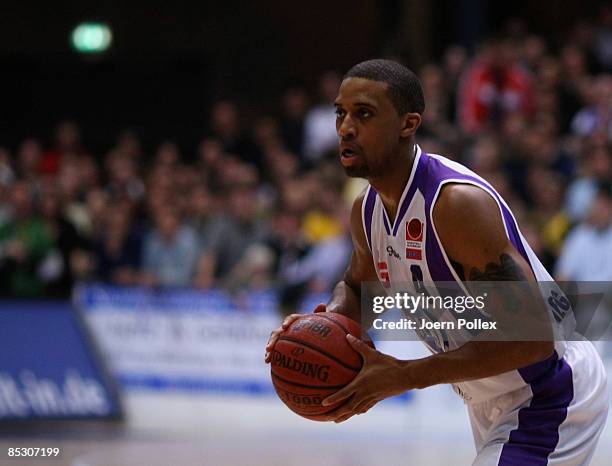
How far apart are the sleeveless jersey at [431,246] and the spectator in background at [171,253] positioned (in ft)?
19.7

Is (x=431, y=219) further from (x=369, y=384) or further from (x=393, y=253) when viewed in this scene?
(x=369, y=384)

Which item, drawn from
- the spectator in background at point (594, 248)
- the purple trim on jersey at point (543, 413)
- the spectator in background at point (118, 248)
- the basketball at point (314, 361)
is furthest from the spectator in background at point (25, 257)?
the purple trim on jersey at point (543, 413)

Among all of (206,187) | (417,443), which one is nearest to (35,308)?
(206,187)

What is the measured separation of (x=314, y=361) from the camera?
12.1ft

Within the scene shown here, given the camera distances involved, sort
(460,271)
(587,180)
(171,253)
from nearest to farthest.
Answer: (460,271) < (587,180) < (171,253)

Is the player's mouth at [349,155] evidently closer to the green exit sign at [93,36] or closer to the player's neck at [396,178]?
the player's neck at [396,178]

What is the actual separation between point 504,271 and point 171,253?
668cm

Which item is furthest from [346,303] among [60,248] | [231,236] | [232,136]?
[232,136]

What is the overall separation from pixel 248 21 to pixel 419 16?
2.20m

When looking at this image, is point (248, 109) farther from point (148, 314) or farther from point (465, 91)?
point (148, 314)

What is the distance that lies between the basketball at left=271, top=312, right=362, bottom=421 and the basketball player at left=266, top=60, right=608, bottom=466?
0.15 feet

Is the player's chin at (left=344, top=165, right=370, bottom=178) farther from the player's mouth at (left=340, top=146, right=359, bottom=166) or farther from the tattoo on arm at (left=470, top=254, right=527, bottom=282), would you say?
the tattoo on arm at (left=470, top=254, right=527, bottom=282)

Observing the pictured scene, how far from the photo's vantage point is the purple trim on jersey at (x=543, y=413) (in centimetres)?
368

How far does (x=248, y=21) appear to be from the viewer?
1412 centimetres
